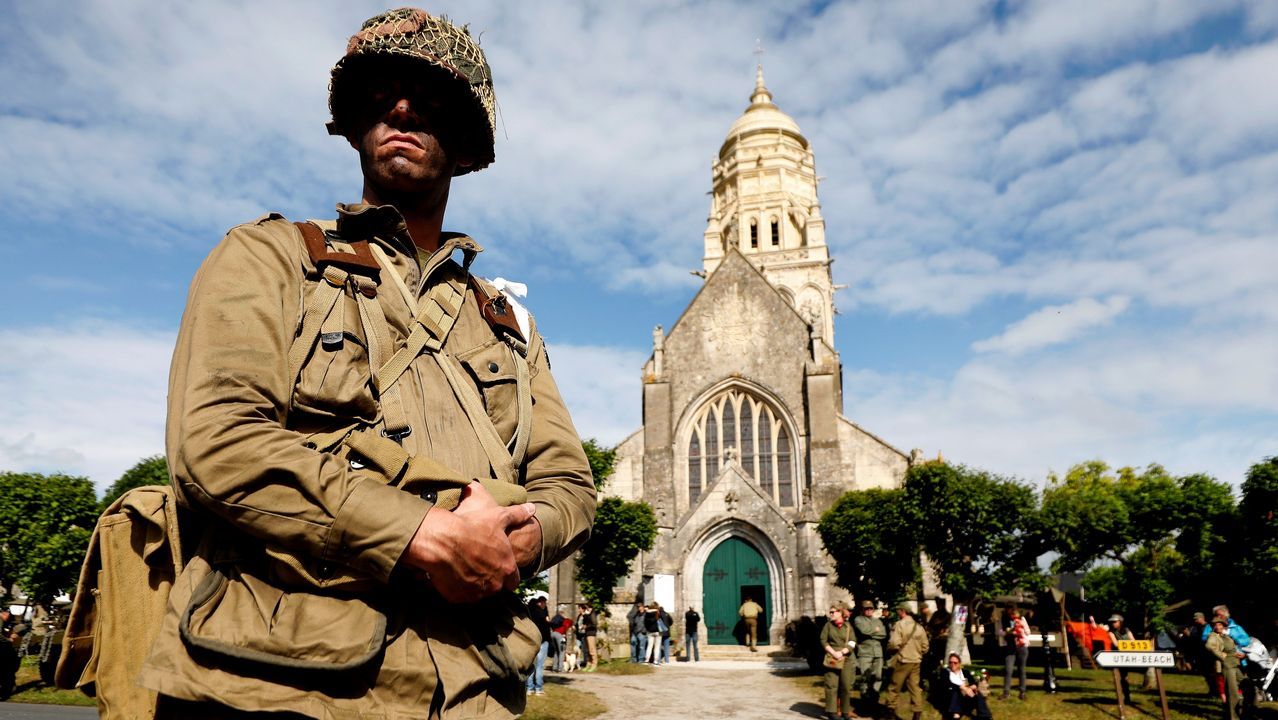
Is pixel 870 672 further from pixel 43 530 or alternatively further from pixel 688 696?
pixel 43 530

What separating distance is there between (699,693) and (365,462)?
1506 cm

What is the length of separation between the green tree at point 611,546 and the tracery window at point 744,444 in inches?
144

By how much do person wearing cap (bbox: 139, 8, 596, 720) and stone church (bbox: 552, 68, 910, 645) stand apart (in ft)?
72.1

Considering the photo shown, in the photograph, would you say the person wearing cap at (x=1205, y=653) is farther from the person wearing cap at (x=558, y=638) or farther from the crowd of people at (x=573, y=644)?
the crowd of people at (x=573, y=644)

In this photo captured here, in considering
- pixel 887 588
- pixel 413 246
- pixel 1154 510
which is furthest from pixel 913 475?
pixel 413 246

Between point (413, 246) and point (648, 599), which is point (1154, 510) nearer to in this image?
point (648, 599)

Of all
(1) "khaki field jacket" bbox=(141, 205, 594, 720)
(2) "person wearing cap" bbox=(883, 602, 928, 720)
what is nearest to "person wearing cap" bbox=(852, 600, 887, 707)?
(2) "person wearing cap" bbox=(883, 602, 928, 720)

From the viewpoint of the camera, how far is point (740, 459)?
90.3 ft

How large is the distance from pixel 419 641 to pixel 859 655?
13.0m

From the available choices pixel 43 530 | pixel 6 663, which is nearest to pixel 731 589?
pixel 6 663

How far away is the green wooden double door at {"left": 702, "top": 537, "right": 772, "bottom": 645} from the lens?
2441 cm

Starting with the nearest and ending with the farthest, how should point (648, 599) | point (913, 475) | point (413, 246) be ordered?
point (413, 246) → point (913, 475) → point (648, 599)

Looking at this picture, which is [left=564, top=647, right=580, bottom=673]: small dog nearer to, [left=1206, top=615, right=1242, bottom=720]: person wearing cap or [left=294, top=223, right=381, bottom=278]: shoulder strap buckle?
[left=1206, top=615, right=1242, bottom=720]: person wearing cap

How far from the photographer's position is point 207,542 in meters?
1.40
